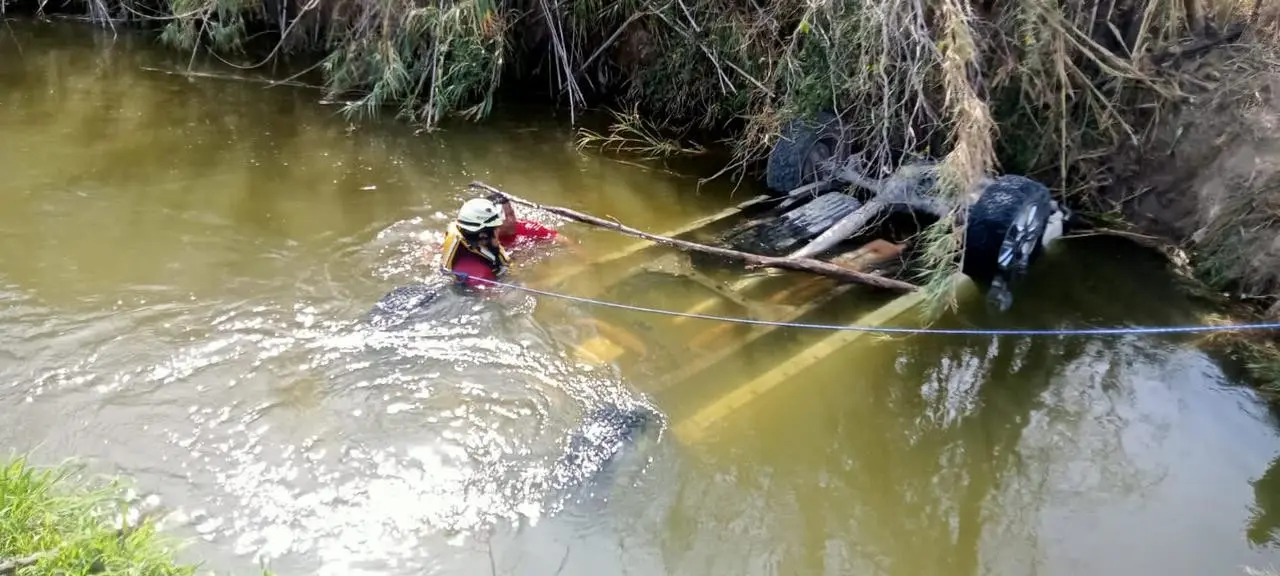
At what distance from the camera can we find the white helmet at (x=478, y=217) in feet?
16.1

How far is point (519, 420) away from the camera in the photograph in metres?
4.23

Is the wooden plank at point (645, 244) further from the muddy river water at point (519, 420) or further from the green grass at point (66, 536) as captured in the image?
the green grass at point (66, 536)

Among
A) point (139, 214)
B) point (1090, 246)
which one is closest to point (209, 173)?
point (139, 214)

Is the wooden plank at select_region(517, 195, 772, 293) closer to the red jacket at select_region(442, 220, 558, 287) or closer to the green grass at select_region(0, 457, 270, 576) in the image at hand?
the red jacket at select_region(442, 220, 558, 287)

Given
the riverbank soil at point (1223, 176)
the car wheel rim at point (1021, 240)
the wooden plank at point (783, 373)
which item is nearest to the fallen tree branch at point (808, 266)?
the wooden plank at point (783, 373)

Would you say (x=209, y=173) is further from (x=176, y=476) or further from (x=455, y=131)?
(x=176, y=476)

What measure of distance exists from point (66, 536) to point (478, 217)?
250 cm

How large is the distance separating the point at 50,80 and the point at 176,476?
6195 mm

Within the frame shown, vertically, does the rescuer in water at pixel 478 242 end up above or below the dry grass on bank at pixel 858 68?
below

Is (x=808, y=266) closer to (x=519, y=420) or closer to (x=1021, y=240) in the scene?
(x=1021, y=240)

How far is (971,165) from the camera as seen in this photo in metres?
4.98

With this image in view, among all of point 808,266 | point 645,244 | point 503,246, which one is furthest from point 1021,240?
point 503,246

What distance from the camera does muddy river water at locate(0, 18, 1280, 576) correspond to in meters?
3.67

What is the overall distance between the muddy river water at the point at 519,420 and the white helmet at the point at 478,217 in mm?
470
